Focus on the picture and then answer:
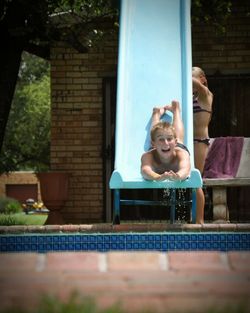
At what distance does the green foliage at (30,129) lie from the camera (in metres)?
18.0

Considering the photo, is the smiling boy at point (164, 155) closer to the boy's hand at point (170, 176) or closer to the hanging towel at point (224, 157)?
the boy's hand at point (170, 176)

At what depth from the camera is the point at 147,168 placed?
469 cm

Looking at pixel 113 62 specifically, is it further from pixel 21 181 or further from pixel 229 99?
pixel 21 181

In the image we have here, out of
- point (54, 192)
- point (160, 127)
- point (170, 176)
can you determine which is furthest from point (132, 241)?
point (54, 192)

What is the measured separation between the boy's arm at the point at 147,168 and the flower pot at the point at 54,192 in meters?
3.01

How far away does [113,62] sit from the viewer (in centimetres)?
837

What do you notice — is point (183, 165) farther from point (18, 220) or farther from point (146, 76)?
point (18, 220)

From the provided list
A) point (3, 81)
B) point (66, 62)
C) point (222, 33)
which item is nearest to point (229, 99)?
point (222, 33)

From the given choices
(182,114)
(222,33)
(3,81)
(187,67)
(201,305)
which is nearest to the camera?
(201,305)

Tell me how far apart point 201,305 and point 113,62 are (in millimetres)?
7310

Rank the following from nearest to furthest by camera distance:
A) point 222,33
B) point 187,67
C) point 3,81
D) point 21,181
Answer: point 187,67, point 3,81, point 222,33, point 21,181

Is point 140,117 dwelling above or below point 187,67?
below

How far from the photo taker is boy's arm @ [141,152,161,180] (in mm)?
4574

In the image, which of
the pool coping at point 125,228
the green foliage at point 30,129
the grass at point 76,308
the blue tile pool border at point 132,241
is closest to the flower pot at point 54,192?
the pool coping at point 125,228
